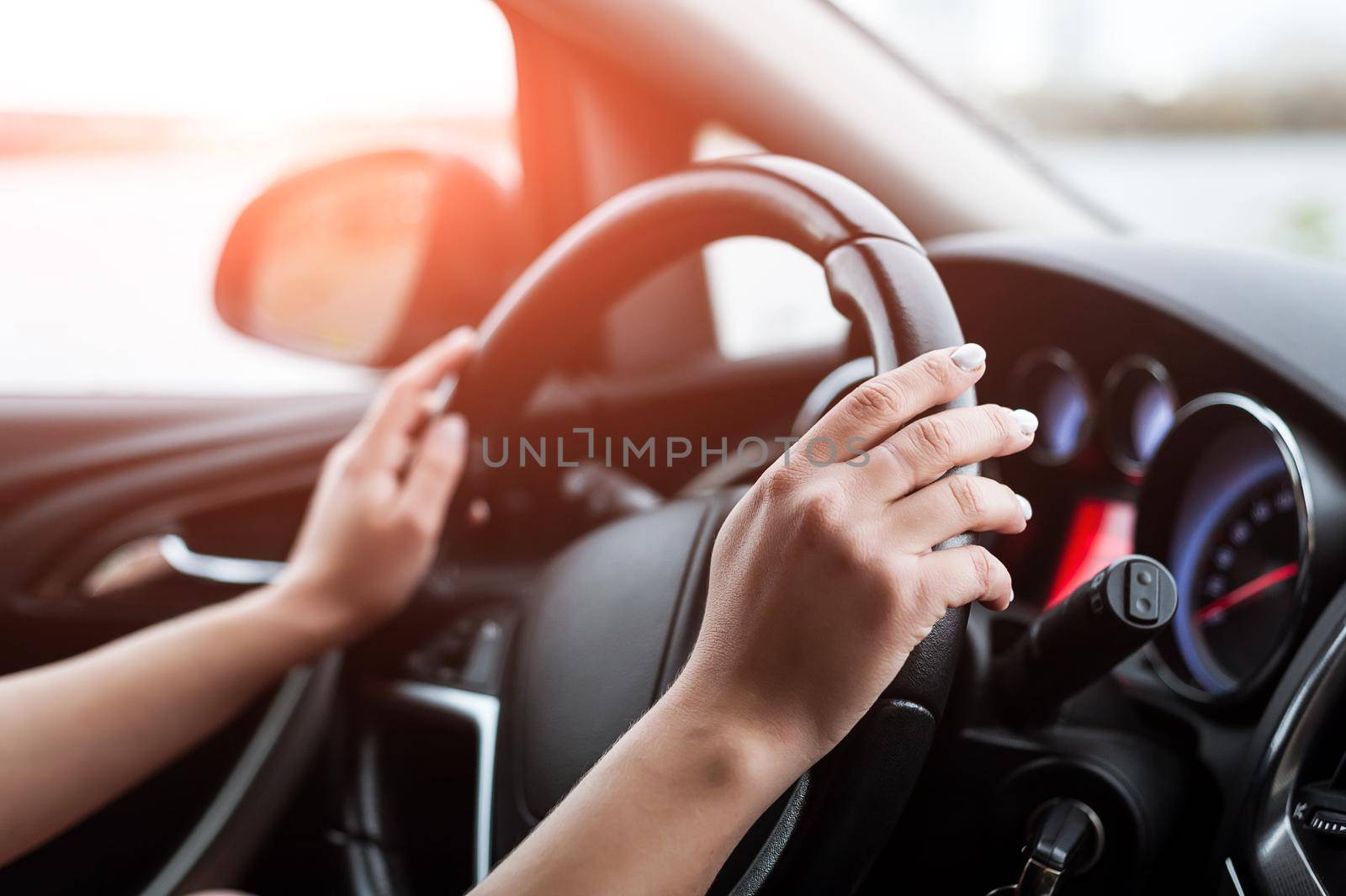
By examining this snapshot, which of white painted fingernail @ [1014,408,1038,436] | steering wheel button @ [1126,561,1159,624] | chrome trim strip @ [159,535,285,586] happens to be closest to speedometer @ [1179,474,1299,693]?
steering wheel button @ [1126,561,1159,624]

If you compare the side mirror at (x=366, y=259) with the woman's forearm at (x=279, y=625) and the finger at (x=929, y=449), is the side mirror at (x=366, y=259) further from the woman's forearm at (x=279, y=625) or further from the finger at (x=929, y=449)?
the finger at (x=929, y=449)

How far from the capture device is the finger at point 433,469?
1.36 metres

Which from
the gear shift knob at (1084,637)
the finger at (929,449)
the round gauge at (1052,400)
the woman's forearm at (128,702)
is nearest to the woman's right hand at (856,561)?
the finger at (929,449)

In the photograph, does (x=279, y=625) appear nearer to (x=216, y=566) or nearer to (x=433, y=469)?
(x=433, y=469)

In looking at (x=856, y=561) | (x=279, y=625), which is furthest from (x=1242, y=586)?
(x=279, y=625)

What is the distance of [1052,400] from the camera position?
1.40 metres

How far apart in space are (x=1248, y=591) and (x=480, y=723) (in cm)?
83

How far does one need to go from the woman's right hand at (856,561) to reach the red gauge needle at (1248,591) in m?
0.45

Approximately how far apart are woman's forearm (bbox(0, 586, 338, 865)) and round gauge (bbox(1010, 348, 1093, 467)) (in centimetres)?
91

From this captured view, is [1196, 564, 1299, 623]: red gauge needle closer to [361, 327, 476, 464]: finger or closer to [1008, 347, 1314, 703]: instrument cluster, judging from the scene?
[1008, 347, 1314, 703]: instrument cluster

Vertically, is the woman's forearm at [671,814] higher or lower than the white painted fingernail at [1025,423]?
Result: lower

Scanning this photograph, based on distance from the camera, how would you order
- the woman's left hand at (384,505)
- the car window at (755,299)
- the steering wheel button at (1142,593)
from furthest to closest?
the car window at (755,299), the woman's left hand at (384,505), the steering wheel button at (1142,593)

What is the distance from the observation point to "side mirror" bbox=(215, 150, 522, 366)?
2096 mm

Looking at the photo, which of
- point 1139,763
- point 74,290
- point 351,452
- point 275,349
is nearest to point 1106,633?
point 1139,763
